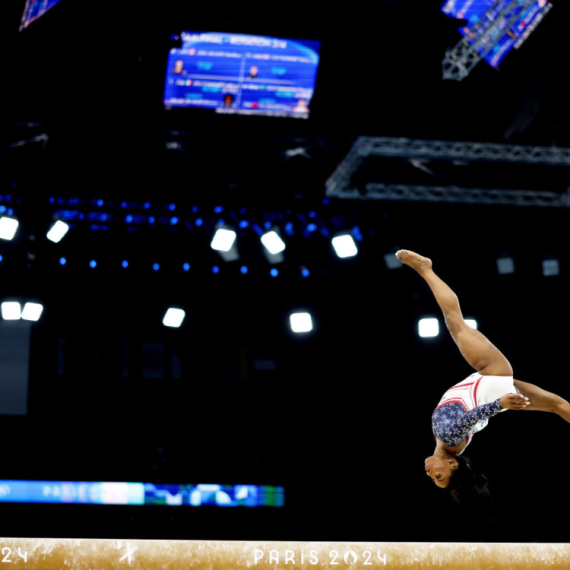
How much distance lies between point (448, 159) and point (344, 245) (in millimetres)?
1276

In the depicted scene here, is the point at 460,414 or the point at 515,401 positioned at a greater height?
the point at 515,401

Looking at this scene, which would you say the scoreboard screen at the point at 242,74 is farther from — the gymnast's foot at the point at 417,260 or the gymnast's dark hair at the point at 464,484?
the gymnast's dark hair at the point at 464,484

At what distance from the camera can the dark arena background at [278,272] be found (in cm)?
623

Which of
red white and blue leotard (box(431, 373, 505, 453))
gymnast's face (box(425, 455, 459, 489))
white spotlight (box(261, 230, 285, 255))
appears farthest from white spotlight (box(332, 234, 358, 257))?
gymnast's face (box(425, 455, 459, 489))

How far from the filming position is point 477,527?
8.59 metres

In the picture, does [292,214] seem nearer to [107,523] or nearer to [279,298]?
[279,298]

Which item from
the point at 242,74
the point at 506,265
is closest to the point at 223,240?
the point at 242,74

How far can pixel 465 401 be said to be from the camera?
3.92m

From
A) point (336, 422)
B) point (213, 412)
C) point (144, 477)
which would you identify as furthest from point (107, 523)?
point (336, 422)

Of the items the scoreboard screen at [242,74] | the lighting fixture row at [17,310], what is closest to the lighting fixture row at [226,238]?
the lighting fixture row at [17,310]

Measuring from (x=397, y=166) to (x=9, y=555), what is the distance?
5.21m

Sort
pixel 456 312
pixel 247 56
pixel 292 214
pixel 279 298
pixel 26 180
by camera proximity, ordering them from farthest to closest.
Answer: pixel 279 298, pixel 292 214, pixel 26 180, pixel 247 56, pixel 456 312

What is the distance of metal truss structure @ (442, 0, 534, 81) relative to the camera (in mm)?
5926

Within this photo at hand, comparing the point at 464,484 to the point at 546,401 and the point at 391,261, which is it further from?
the point at 391,261
